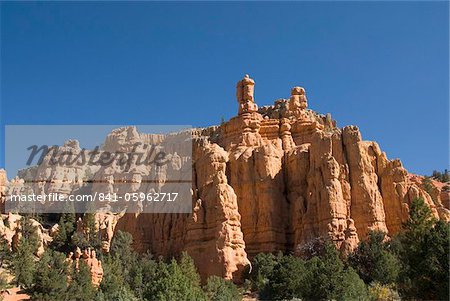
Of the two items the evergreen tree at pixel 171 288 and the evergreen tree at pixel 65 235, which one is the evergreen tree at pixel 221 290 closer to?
the evergreen tree at pixel 171 288

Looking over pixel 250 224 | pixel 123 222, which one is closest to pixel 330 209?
pixel 250 224

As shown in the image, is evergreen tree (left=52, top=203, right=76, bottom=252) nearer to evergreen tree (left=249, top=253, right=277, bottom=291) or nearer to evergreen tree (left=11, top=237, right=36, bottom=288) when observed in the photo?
evergreen tree (left=11, top=237, right=36, bottom=288)

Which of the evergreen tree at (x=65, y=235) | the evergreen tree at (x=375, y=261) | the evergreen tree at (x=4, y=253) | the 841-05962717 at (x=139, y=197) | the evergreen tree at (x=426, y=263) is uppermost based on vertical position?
the 841-05962717 at (x=139, y=197)

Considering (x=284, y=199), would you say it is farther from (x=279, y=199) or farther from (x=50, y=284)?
(x=50, y=284)

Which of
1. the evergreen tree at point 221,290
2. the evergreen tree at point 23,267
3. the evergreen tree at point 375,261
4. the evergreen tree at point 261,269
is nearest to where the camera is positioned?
the evergreen tree at point 221,290

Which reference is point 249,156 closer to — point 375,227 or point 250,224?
point 250,224

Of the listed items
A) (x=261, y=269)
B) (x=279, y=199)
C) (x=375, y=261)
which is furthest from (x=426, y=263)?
(x=279, y=199)

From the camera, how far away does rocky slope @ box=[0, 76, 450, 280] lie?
5534 centimetres

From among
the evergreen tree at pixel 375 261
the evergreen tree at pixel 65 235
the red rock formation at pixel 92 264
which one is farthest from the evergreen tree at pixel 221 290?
the evergreen tree at pixel 65 235

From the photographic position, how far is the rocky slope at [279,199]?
5534 cm

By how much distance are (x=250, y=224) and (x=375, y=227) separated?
40.8 ft

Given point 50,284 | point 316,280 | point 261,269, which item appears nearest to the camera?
point 316,280

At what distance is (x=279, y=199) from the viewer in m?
61.4

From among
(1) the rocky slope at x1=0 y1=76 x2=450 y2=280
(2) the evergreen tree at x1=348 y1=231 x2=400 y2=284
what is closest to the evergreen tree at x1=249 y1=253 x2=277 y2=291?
(1) the rocky slope at x1=0 y1=76 x2=450 y2=280
